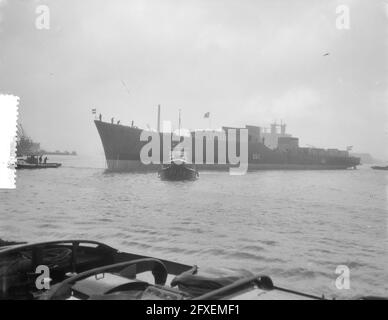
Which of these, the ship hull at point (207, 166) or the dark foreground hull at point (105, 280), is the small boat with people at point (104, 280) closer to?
the dark foreground hull at point (105, 280)

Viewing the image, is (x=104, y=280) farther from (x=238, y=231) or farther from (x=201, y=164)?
(x=201, y=164)

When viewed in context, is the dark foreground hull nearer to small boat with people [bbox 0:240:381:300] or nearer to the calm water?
small boat with people [bbox 0:240:381:300]

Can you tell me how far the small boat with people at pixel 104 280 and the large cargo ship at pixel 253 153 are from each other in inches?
2311

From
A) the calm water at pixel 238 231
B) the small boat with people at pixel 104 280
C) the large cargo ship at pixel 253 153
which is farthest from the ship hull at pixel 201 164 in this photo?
the small boat with people at pixel 104 280

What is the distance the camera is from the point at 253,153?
78.6 m

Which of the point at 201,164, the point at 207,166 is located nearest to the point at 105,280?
the point at 201,164

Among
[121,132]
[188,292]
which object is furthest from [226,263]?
[121,132]

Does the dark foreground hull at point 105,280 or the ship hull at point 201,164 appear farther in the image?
the ship hull at point 201,164

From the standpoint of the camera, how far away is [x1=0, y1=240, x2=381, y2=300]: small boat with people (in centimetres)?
327

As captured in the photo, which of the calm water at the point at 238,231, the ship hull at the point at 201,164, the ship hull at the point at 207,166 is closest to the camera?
the calm water at the point at 238,231

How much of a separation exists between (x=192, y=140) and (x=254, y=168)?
19.2m

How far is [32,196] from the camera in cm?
2966

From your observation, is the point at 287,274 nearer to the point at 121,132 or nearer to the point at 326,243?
the point at 326,243

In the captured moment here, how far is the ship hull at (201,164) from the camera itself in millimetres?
62375
